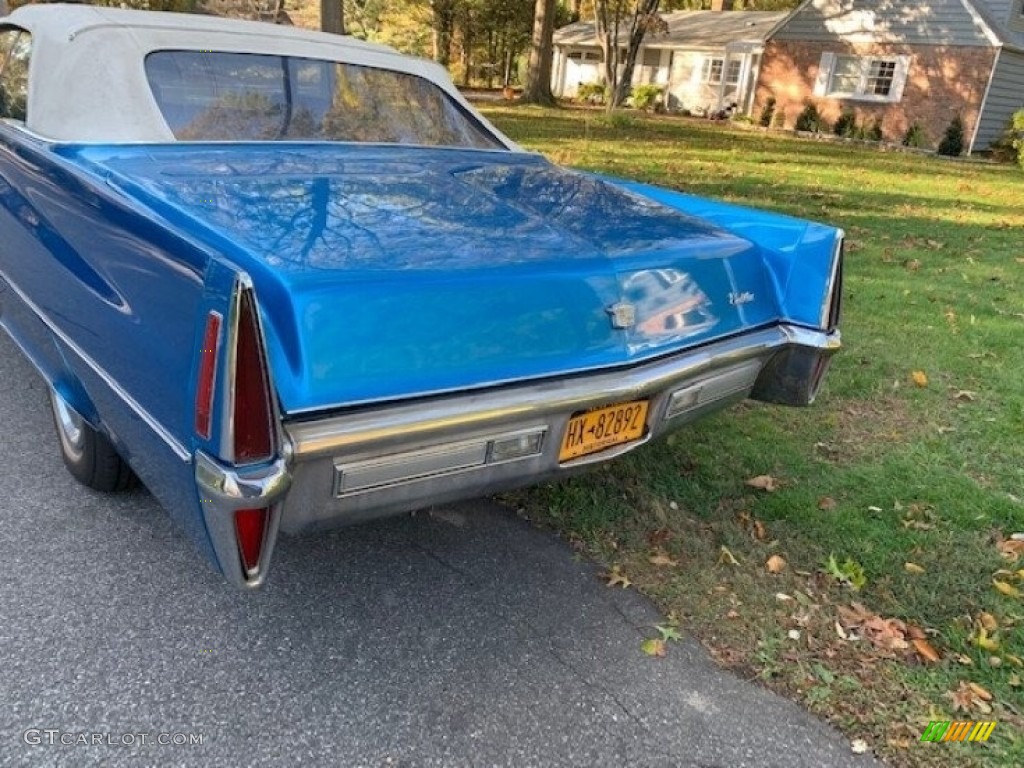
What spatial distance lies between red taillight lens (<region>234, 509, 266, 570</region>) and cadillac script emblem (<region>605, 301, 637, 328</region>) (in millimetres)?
1051

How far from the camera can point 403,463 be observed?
1.94 metres

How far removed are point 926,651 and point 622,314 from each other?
136 cm

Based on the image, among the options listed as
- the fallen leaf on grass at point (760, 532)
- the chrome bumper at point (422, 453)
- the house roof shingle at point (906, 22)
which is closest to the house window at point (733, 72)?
the house roof shingle at point (906, 22)

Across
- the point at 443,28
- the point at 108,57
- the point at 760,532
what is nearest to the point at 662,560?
the point at 760,532

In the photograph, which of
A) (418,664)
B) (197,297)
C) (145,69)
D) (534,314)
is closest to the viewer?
(197,297)

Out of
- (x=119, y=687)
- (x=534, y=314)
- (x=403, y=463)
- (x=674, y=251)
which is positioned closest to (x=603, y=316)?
(x=534, y=314)

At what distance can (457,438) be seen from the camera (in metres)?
2.00

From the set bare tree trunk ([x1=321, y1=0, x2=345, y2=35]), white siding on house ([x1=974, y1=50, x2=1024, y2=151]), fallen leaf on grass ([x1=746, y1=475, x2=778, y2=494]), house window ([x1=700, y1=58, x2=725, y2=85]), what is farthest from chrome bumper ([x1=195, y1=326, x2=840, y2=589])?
house window ([x1=700, y1=58, x2=725, y2=85])

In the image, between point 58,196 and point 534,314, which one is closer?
point 534,314

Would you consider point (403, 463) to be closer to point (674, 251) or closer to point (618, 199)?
point (674, 251)

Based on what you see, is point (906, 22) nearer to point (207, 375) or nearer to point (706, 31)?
point (706, 31)

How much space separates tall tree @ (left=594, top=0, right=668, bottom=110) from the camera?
19000mm

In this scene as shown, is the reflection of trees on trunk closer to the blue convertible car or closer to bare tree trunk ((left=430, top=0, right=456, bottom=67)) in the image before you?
the blue convertible car

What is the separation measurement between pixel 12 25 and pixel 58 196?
5.20 ft
